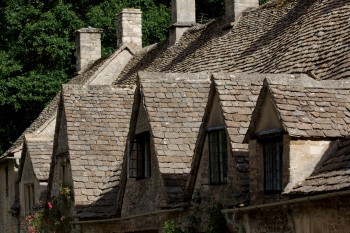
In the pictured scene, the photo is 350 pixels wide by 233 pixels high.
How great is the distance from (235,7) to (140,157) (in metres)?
10.3

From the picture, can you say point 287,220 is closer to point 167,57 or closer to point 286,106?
point 286,106

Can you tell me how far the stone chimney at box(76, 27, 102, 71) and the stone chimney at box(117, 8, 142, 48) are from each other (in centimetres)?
178

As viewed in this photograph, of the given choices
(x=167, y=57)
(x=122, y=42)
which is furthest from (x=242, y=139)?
(x=122, y=42)

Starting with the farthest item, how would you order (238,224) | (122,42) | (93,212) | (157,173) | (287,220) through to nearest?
(122,42) < (93,212) < (157,173) < (238,224) < (287,220)

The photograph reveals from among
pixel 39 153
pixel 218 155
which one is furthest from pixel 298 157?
pixel 39 153

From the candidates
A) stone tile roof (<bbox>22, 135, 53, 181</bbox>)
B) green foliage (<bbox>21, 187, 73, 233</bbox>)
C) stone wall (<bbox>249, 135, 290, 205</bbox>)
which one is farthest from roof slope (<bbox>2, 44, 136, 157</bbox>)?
stone wall (<bbox>249, 135, 290, 205</bbox>)

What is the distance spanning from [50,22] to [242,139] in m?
29.2

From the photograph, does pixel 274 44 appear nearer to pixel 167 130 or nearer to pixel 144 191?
pixel 167 130

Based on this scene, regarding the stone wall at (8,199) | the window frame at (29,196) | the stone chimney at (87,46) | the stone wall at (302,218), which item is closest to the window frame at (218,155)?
the stone wall at (302,218)

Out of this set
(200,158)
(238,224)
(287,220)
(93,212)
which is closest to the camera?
(287,220)

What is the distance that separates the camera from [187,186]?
22750 millimetres

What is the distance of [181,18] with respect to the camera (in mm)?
40750

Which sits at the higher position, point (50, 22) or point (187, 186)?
point (50, 22)

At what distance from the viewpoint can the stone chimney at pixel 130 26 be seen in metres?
46.7
